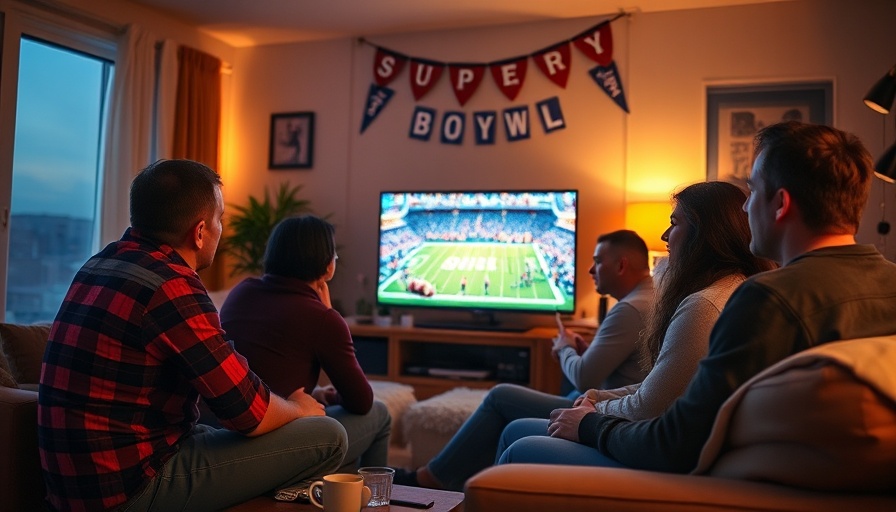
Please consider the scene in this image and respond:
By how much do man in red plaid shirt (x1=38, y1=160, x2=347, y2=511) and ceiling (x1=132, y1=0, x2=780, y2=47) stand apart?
3111 millimetres

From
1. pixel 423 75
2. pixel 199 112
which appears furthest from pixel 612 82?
pixel 199 112

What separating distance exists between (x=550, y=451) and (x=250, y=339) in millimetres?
1024

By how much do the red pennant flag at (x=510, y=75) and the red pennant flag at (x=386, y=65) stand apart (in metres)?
0.64

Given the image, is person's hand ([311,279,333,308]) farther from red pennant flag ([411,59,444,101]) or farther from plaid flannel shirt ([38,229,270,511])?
red pennant flag ([411,59,444,101])

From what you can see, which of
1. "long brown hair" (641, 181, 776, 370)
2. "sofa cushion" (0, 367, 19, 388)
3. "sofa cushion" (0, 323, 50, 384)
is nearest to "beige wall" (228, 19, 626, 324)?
"long brown hair" (641, 181, 776, 370)

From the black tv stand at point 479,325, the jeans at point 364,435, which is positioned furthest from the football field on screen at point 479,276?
the jeans at point 364,435

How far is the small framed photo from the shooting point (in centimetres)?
537

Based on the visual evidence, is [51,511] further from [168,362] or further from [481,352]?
[481,352]

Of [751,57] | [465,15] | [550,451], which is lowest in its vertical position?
[550,451]

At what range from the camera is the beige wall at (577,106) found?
434cm

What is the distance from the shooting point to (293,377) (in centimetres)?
231

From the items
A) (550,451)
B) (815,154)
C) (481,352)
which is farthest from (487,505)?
(481,352)

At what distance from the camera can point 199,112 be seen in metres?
5.10

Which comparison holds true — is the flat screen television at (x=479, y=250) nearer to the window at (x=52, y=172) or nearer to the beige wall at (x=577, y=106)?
the beige wall at (x=577, y=106)
